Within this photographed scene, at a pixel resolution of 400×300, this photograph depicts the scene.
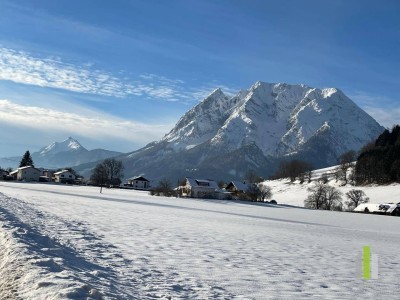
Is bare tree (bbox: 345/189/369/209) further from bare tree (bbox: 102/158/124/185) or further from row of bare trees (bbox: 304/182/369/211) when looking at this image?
bare tree (bbox: 102/158/124/185)

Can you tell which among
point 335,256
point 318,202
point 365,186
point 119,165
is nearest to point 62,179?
point 119,165

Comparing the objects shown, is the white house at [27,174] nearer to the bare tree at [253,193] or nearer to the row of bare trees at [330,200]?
the bare tree at [253,193]

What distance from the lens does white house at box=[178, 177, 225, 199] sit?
13900 centimetres

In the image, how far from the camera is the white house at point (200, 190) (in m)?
139

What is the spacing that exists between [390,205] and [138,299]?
112 metres

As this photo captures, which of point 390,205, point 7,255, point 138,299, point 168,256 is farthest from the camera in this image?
point 390,205

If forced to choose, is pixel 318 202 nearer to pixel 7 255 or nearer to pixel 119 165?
pixel 119 165

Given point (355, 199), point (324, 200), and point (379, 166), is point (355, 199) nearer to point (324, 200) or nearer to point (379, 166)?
point (324, 200)

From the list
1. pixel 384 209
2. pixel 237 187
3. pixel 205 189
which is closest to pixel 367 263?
pixel 384 209

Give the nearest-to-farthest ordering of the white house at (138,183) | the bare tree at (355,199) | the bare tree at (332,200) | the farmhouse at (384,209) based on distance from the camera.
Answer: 1. the farmhouse at (384,209)
2. the bare tree at (332,200)
3. the bare tree at (355,199)
4. the white house at (138,183)

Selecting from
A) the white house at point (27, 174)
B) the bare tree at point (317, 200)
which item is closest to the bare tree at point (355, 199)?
the bare tree at point (317, 200)

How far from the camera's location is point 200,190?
144 m

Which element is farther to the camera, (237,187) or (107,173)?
(107,173)

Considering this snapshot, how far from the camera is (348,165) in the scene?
191m
